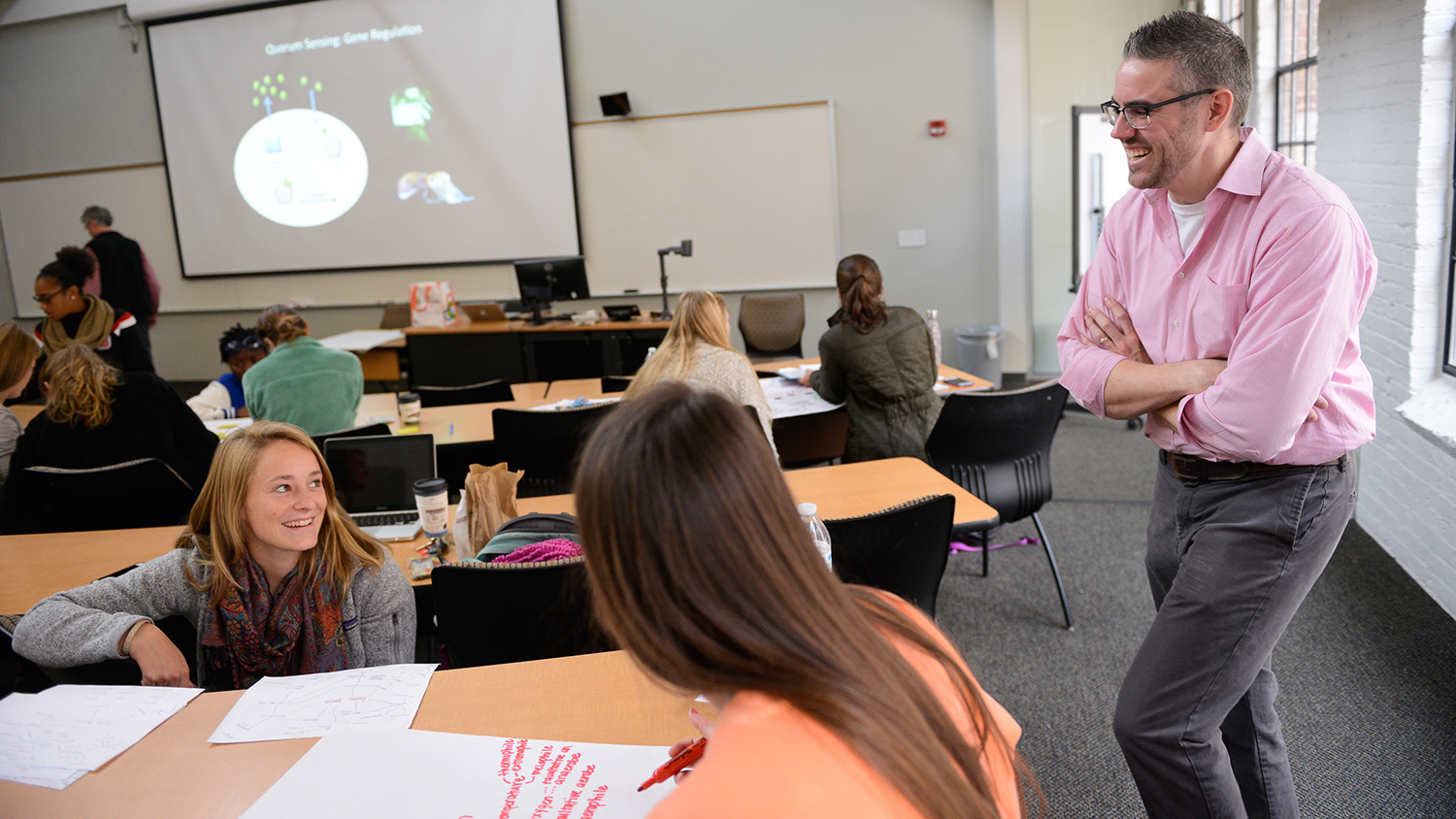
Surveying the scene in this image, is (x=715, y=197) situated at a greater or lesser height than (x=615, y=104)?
lesser

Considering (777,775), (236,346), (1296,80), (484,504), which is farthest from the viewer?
(1296,80)

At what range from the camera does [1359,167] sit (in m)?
3.37

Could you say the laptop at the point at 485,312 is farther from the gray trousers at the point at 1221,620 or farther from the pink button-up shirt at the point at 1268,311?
the gray trousers at the point at 1221,620

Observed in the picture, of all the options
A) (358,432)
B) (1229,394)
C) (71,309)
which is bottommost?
(358,432)

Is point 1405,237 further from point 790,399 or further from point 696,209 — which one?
point 696,209

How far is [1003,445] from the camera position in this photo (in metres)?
2.99

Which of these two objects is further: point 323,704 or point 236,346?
point 236,346

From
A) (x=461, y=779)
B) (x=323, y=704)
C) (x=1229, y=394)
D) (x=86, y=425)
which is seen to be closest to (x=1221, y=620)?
(x=1229, y=394)

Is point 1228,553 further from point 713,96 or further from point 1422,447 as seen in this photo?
point 713,96

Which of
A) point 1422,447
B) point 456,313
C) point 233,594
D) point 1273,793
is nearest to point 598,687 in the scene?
point 233,594

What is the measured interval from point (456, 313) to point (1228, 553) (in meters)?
6.30

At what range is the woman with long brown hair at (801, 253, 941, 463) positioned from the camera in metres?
3.25

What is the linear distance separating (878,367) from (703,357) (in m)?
0.66

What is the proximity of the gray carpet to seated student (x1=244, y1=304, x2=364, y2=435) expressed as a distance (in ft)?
7.89
